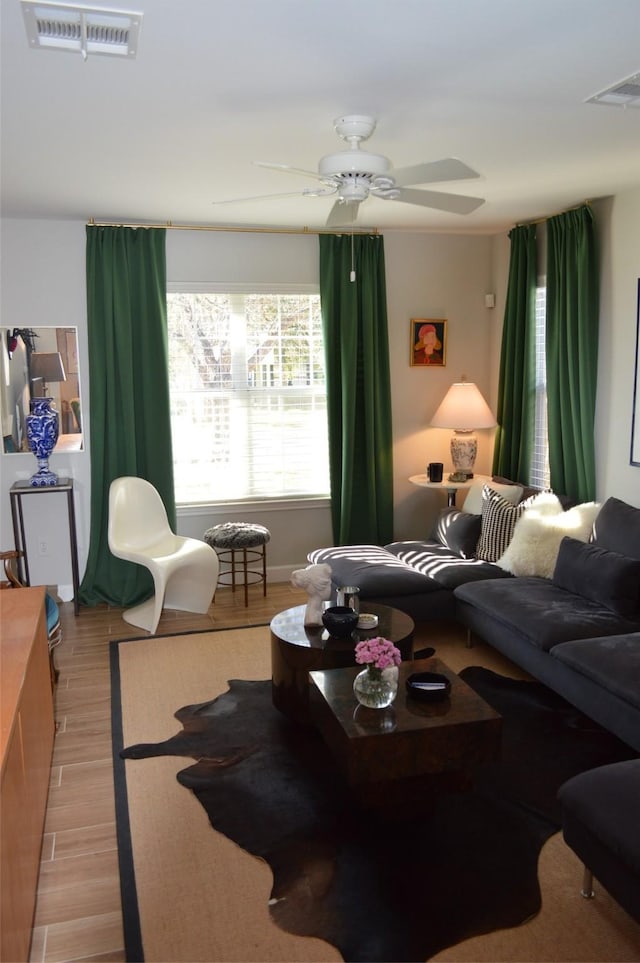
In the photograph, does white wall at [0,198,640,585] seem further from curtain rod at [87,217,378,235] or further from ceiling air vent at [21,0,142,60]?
ceiling air vent at [21,0,142,60]

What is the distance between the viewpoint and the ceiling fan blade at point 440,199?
3.17m

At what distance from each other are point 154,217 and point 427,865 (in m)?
4.24

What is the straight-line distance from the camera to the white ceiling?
2.15 metres

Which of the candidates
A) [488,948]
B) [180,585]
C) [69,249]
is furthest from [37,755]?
[69,249]

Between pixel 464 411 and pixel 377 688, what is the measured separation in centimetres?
311

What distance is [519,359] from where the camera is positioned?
5316mm

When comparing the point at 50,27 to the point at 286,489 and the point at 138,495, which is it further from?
the point at 286,489

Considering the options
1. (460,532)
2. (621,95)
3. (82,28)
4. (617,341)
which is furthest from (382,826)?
(617,341)

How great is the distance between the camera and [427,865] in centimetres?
241

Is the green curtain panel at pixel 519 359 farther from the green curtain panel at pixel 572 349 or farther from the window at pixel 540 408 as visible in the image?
the green curtain panel at pixel 572 349

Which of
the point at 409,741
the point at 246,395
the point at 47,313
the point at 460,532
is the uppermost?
the point at 47,313

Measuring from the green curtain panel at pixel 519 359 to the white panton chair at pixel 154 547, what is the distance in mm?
2373

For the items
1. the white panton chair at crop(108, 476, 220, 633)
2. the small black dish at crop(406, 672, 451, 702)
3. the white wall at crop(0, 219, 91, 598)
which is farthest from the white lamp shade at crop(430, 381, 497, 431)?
the small black dish at crop(406, 672, 451, 702)

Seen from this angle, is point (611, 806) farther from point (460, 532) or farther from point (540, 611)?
point (460, 532)
